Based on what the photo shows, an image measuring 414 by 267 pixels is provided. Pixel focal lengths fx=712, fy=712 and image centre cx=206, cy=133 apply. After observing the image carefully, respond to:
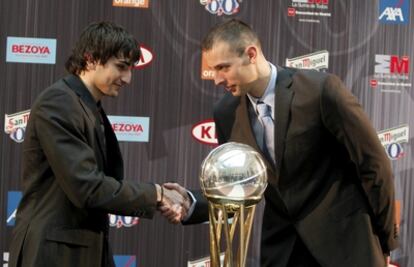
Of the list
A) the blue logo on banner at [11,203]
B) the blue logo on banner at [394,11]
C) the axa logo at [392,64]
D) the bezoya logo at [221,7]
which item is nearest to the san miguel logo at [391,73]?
the axa logo at [392,64]

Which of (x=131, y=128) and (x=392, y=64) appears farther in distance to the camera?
(x=392, y=64)

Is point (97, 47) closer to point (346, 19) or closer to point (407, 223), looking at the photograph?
point (346, 19)

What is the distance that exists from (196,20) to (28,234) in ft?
6.55

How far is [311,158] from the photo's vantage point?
212 centimetres

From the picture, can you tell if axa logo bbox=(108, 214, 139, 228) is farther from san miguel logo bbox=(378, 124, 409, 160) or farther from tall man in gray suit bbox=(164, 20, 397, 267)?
tall man in gray suit bbox=(164, 20, 397, 267)

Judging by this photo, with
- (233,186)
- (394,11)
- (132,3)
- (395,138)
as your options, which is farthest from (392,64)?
(233,186)

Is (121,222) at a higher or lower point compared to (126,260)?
higher

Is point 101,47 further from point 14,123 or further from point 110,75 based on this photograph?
point 14,123

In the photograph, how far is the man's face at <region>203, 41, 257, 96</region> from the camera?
217 cm

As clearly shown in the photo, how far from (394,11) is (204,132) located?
4.23ft

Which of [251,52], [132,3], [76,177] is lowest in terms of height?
[76,177]

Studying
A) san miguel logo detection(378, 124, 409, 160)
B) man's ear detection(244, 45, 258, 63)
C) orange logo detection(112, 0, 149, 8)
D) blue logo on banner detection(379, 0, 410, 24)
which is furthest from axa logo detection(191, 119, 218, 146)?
man's ear detection(244, 45, 258, 63)

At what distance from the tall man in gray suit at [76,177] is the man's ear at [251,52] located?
470 millimetres

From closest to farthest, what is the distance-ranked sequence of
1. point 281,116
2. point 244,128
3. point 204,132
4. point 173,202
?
point 281,116, point 244,128, point 173,202, point 204,132
